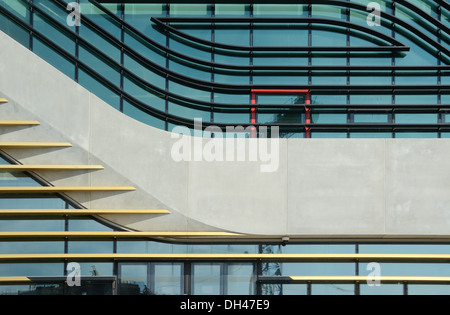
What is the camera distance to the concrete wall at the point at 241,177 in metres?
14.2

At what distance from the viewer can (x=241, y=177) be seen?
14352mm

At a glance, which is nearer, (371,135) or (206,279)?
(206,279)

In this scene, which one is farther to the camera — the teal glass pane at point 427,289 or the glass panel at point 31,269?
the teal glass pane at point 427,289

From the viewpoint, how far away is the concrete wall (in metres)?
14.2

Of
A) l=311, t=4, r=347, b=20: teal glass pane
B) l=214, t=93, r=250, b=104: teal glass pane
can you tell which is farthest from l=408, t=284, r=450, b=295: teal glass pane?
l=311, t=4, r=347, b=20: teal glass pane

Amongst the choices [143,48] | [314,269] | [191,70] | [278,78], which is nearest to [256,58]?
[278,78]

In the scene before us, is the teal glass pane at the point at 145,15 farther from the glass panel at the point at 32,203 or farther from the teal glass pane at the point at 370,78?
the teal glass pane at the point at 370,78

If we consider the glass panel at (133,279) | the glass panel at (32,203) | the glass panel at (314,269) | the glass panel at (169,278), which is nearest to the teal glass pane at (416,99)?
the glass panel at (314,269)

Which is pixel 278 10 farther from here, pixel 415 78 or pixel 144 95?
pixel 144 95

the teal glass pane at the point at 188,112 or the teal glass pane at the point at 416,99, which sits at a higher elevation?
the teal glass pane at the point at 416,99

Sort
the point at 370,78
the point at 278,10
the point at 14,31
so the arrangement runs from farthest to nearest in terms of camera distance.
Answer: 1. the point at 278,10
2. the point at 370,78
3. the point at 14,31

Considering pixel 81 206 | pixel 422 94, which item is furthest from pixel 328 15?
pixel 81 206

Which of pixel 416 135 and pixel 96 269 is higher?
pixel 416 135

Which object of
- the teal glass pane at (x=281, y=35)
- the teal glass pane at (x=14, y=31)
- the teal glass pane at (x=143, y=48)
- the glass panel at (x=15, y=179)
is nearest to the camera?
the glass panel at (x=15, y=179)
